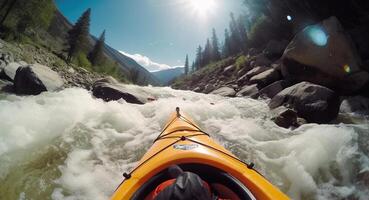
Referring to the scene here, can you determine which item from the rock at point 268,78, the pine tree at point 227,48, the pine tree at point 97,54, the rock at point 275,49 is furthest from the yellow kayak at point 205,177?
the pine tree at point 227,48

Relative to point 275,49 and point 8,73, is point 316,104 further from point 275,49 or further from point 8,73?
point 275,49

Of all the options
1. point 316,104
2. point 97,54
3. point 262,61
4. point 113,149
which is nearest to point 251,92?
point 316,104

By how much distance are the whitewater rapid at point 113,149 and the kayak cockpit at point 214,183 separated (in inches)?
63.4

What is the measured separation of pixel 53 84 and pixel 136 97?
2.97 meters

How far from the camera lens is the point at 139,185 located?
246 cm

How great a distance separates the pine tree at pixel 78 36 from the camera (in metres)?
37.0

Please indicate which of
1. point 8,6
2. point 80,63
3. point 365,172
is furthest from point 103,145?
point 80,63

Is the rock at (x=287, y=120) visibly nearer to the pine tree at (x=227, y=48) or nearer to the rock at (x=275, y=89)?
the rock at (x=275, y=89)

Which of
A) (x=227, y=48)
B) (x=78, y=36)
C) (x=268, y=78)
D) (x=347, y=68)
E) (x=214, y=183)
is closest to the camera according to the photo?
(x=214, y=183)

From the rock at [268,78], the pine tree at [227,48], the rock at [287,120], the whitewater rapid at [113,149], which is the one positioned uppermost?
the pine tree at [227,48]

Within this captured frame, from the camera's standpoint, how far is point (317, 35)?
10781 millimetres

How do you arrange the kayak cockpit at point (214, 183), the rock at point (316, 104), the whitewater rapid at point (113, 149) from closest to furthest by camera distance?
the kayak cockpit at point (214, 183)
the whitewater rapid at point (113, 149)
the rock at point (316, 104)

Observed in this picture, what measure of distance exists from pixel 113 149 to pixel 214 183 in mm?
3150

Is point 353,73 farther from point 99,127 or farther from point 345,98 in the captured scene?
point 99,127
